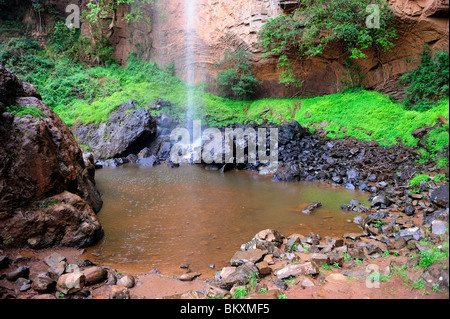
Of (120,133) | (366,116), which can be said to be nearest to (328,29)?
(366,116)

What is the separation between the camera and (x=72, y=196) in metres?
5.60

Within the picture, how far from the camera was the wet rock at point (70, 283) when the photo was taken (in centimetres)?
A: 361

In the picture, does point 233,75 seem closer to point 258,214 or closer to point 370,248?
point 258,214

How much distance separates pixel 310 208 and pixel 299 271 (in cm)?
391

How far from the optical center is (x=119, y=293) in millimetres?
3604

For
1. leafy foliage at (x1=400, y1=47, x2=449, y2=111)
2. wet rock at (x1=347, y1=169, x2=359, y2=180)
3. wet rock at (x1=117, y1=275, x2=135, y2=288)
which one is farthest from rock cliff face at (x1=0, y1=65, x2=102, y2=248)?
leafy foliage at (x1=400, y1=47, x2=449, y2=111)

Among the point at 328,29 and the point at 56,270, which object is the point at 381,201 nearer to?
the point at 56,270

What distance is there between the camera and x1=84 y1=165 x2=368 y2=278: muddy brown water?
515 cm

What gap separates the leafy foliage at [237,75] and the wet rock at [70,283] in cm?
1758

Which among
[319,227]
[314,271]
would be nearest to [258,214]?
[319,227]

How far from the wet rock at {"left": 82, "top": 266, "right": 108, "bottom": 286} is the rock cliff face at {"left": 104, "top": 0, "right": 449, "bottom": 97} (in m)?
13.3

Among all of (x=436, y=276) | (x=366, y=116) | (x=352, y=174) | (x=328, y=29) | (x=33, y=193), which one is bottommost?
(x=352, y=174)

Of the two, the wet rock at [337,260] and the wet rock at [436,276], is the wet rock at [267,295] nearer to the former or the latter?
the wet rock at [337,260]
